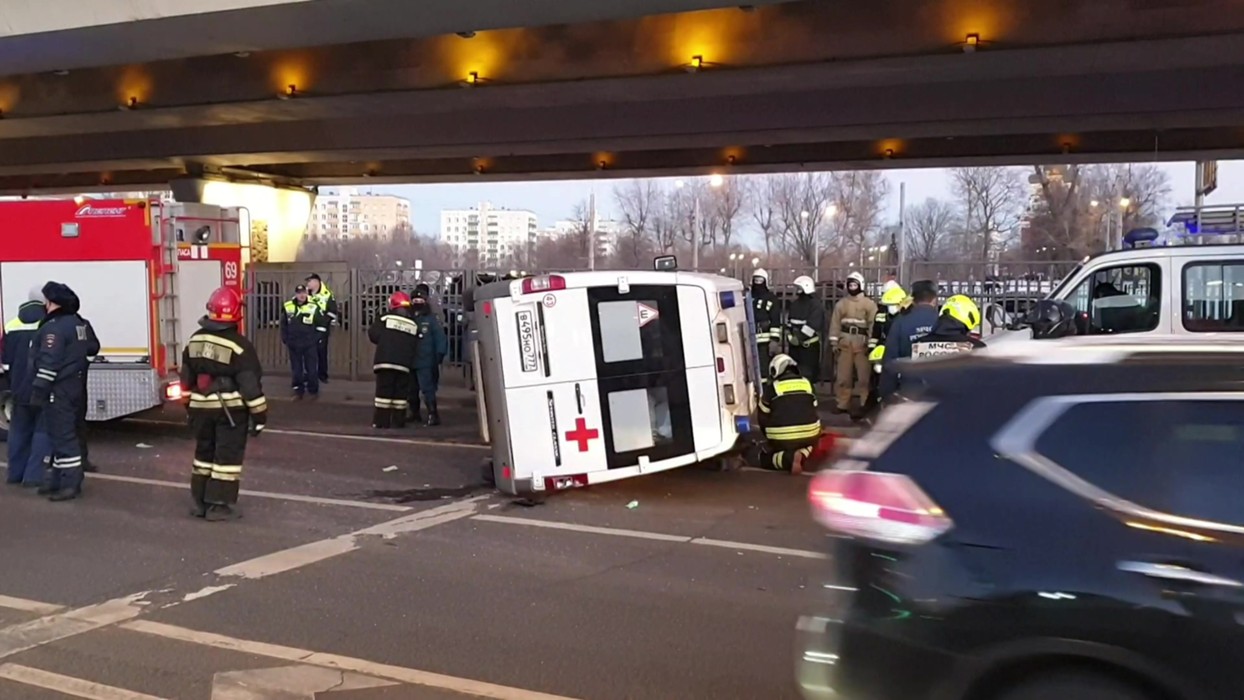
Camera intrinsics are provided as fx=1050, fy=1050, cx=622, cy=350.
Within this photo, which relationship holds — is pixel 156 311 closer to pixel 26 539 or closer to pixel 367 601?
pixel 26 539

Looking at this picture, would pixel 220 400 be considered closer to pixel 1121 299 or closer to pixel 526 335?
pixel 526 335

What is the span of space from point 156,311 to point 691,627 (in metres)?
8.54

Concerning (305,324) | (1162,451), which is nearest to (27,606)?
(1162,451)

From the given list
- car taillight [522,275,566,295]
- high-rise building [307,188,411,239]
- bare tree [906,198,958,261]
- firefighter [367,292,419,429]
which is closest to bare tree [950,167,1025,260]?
bare tree [906,198,958,261]

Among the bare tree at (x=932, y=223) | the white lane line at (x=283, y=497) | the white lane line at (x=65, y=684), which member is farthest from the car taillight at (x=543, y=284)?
the bare tree at (x=932, y=223)

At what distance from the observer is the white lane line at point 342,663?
189 inches

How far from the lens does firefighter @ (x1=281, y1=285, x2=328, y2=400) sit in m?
15.9

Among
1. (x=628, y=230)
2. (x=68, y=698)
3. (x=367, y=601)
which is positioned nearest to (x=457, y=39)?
(x=367, y=601)

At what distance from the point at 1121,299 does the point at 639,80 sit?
8.61 m

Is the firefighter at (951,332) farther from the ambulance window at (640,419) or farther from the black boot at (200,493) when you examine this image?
the black boot at (200,493)

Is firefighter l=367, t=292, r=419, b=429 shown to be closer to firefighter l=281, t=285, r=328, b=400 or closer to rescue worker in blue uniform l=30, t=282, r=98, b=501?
firefighter l=281, t=285, r=328, b=400

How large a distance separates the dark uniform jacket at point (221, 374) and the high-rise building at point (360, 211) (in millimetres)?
126025

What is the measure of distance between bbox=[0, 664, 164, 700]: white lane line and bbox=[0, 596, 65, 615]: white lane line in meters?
0.90

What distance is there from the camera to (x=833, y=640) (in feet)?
11.4
